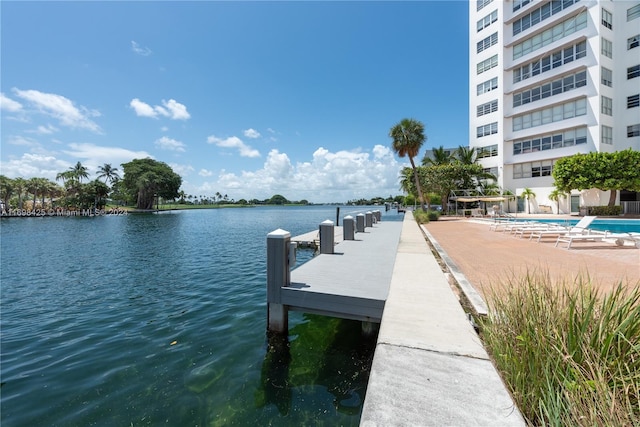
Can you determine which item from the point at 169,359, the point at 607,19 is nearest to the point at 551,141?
the point at 607,19

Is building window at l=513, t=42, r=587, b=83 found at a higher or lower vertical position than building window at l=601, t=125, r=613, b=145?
higher

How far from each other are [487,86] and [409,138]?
48.4 feet

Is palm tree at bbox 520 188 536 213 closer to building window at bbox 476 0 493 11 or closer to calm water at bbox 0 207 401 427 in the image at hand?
building window at bbox 476 0 493 11

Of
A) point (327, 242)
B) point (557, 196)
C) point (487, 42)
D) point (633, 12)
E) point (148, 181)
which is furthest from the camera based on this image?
point (148, 181)

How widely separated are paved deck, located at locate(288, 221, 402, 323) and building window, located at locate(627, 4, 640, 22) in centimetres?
3955

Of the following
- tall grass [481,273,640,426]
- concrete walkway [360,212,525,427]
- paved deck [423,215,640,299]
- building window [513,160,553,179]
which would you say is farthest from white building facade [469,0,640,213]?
tall grass [481,273,640,426]

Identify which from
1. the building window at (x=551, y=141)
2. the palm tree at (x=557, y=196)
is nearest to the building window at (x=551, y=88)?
the building window at (x=551, y=141)

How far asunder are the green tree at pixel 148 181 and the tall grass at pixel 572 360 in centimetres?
8097

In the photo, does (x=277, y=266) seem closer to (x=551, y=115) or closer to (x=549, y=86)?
(x=551, y=115)

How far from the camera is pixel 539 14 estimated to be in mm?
31469

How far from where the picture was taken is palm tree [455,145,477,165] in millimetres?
36406

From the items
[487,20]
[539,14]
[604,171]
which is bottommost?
[604,171]

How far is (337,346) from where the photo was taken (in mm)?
5434

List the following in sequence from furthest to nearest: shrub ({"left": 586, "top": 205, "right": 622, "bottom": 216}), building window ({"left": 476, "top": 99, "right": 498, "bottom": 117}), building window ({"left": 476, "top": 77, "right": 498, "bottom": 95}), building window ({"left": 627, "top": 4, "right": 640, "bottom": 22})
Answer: building window ({"left": 476, "top": 99, "right": 498, "bottom": 117}) < building window ({"left": 476, "top": 77, "right": 498, "bottom": 95}) < building window ({"left": 627, "top": 4, "right": 640, "bottom": 22}) < shrub ({"left": 586, "top": 205, "right": 622, "bottom": 216})
